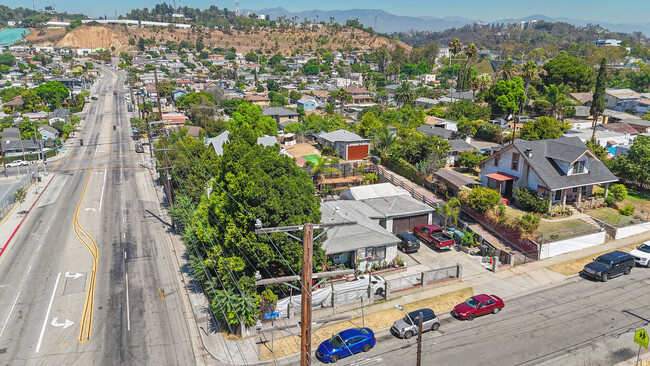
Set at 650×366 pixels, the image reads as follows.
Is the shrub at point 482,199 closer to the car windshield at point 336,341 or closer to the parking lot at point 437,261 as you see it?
the parking lot at point 437,261

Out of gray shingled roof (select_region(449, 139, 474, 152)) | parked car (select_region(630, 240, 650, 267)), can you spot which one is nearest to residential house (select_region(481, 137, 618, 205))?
parked car (select_region(630, 240, 650, 267))

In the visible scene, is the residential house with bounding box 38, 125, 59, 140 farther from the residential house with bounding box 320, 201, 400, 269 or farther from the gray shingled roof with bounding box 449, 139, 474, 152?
the gray shingled roof with bounding box 449, 139, 474, 152

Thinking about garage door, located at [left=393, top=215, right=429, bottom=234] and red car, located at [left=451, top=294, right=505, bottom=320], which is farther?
garage door, located at [left=393, top=215, right=429, bottom=234]

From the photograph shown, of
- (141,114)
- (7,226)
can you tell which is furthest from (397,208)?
(141,114)

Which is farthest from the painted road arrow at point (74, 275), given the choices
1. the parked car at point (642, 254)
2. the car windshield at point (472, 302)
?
the parked car at point (642, 254)

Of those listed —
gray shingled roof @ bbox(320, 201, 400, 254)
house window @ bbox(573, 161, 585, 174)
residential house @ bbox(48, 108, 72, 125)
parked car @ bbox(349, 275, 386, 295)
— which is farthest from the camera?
residential house @ bbox(48, 108, 72, 125)

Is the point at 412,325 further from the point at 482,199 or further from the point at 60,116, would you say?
the point at 60,116
